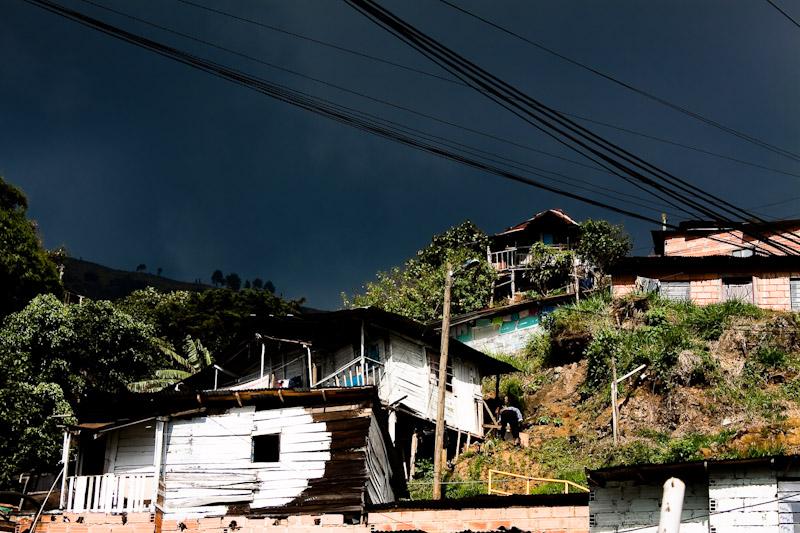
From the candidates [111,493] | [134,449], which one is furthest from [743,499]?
[134,449]

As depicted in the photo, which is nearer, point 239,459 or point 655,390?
point 239,459

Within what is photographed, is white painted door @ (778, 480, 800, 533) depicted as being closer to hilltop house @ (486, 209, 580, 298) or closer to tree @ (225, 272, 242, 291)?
hilltop house @ (486, 209, 580, 298)

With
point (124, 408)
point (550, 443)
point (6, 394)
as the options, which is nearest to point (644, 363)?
point (550, 443)

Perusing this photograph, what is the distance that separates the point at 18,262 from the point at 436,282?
21.9m

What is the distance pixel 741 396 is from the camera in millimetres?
31734

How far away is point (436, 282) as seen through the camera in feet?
164

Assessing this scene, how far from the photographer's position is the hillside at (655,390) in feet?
94.6

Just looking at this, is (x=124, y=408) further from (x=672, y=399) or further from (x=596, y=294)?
(x=596, y=294)

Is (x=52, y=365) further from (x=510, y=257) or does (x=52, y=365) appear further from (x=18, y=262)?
(x=510, y=257)

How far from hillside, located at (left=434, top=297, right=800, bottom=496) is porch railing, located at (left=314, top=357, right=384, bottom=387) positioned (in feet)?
14.2

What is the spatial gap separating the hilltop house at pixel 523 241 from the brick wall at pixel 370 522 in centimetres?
3153

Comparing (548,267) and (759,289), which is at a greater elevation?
(548,267)

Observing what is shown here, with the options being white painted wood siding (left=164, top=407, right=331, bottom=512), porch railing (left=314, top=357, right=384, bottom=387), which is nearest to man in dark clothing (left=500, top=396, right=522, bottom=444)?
porch railing (left=314, top=357, right=384, bottom=387)

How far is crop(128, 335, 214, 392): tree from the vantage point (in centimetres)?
3569
